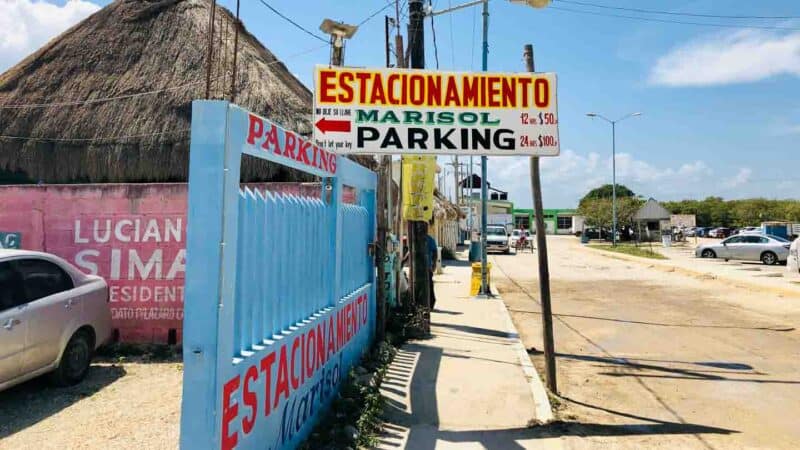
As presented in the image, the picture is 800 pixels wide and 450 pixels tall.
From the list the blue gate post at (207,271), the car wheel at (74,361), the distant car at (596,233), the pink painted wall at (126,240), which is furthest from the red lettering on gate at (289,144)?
the distant car at (596,233)

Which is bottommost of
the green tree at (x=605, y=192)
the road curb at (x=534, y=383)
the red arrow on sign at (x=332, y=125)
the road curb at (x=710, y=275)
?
the road curb at (x=534, y=383)

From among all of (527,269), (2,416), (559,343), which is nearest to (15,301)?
(2,416)

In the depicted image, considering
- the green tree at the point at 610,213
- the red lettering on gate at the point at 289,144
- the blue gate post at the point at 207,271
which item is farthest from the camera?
the green tree at the point at 610,213

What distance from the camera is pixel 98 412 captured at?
5.31 meters

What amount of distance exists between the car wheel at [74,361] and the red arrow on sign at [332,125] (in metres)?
3.65

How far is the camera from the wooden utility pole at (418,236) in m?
9.52

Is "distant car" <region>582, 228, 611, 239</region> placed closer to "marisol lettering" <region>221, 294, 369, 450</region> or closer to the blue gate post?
"marisol lettering" <region>221, 294, 369, 450</region>

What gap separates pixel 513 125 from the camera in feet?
20.5

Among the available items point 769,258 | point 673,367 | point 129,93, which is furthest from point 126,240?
point 769,258

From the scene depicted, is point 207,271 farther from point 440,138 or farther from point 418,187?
point 418,187

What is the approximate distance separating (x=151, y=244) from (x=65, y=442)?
3.90 m

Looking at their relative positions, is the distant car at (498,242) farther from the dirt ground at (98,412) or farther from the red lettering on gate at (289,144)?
the red lettering on gate at (289,144)

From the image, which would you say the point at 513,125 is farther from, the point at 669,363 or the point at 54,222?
the point at 54,222

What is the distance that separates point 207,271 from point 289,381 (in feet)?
4.90
